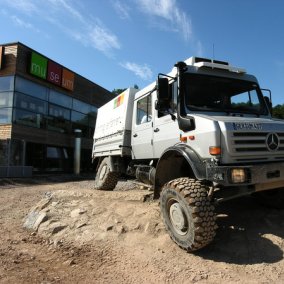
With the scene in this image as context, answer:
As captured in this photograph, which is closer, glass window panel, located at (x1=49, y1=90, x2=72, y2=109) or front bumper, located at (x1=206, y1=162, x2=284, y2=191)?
front bumper, located at (x1=206, y1=162, x2=284, y2=191)

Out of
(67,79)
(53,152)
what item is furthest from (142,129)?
(67,79)

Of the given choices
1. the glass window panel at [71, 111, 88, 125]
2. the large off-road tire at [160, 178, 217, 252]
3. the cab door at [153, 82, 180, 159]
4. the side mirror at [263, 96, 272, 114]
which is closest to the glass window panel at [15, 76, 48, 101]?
the glass window panel at [71, 111, 88, 125]

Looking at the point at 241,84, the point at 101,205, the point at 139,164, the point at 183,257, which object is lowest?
the point at 183,257

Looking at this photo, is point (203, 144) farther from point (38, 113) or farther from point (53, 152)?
point (53, 152)

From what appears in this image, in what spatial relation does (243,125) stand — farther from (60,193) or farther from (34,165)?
(34,165)

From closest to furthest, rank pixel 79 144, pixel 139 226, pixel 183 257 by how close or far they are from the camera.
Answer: pixel 183 257
pixel 139 226
pixel 79 144

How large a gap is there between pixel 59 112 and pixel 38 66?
3501 millimetres

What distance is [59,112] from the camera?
24.3m

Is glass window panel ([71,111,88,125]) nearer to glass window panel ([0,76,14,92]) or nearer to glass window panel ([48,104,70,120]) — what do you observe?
glass window panel ([48,104,70,120])

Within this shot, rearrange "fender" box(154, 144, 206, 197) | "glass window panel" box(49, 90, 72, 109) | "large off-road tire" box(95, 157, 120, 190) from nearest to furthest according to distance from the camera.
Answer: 1. "fender" box(154, 144, 206, 197)
2. "large off-road tire" box(95, 157, 120, 190)
3. "glass window panel" box(49, 90, 72, 109)

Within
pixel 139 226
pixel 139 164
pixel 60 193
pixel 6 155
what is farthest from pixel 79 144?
pixel 139 226

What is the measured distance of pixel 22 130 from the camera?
20.8 metres

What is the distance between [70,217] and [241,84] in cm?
448

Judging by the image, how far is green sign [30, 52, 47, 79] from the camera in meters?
21.4
